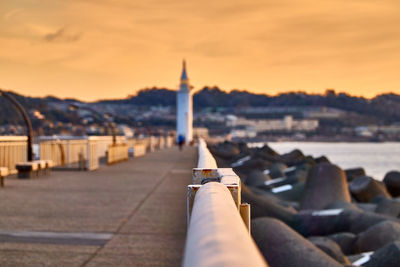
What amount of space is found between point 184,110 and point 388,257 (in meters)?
91.6

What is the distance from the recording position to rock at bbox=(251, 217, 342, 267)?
20.1ft

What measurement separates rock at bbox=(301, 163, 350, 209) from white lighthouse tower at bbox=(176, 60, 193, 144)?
2987 inches

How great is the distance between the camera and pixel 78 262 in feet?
20.2

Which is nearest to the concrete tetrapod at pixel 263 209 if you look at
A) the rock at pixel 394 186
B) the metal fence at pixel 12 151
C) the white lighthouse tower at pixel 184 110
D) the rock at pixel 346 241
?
the rock at pixel 346 241

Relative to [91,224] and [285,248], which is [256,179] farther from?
[285,248]

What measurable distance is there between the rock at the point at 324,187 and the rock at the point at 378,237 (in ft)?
19.5

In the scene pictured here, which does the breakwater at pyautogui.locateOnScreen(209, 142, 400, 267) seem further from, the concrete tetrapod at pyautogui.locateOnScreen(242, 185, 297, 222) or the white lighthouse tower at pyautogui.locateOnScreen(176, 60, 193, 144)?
the white lighthouse tower at pyautogui.locateOnScreen(176, 60, 193, 144)

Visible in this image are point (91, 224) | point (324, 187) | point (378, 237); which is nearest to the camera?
point (91, 224)

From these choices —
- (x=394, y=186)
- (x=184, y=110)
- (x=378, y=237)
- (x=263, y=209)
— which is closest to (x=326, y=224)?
(x=263, y=209)

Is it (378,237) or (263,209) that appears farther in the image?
(263,209)

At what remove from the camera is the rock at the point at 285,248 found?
611 centimetres

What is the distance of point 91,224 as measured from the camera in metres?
8.60

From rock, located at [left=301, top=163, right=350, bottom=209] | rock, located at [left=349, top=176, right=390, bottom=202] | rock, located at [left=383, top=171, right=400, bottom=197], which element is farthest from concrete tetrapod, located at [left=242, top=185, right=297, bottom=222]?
rock, located at [left=383, top=171, right=400, bottom=197]

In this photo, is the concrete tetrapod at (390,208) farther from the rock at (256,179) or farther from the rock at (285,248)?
the rock at (256,179)
